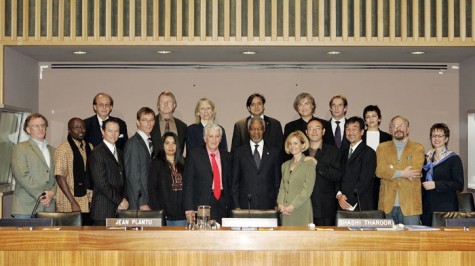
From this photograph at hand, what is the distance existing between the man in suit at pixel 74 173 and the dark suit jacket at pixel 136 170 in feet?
1.34

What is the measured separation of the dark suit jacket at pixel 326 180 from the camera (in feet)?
22.9

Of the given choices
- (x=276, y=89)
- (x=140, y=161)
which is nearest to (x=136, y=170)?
(x=140, y=161)

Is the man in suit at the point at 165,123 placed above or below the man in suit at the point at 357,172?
above

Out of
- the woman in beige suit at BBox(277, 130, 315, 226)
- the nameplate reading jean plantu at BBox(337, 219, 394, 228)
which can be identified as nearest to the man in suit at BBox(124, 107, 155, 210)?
the woman in beige suit at BBox(277, 130, 315, 226)

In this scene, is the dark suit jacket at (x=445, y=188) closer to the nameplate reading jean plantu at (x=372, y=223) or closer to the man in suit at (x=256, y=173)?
the man in suit at (x=256, y=173)

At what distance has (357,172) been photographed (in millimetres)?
7055

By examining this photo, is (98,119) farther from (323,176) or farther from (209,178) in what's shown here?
(323,176)

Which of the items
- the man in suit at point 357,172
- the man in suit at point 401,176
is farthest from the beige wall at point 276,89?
the man in suit at point 357,172

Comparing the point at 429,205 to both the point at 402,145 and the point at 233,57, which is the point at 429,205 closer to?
the point at 402,145

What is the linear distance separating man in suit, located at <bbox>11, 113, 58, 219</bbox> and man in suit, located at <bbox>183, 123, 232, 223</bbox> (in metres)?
1.37

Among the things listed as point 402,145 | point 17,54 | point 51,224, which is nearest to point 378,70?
point 402,145

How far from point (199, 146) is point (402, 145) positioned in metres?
1.91

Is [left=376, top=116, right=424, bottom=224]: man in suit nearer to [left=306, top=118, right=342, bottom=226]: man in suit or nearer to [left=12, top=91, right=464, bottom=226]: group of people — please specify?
[left=12, top=91, right=464, bottom=226]: group of people

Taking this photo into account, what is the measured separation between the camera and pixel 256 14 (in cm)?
811
